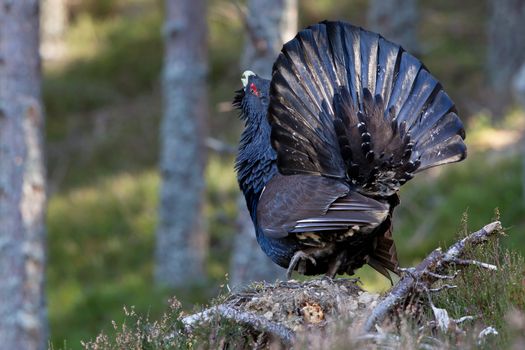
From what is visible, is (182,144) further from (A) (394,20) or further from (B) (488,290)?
(B) (488,290)

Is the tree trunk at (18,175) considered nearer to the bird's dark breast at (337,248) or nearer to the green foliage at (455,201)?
the bird's dark breast at (337,248)

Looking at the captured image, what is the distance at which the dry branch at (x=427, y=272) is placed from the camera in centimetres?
468

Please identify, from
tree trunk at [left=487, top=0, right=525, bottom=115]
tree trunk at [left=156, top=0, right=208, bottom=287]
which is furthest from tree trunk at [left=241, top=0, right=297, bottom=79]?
tree trunk at [left=487, top=0, right=525, bottom=115]

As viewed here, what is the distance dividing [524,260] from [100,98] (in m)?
16.4

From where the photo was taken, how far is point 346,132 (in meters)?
5.54

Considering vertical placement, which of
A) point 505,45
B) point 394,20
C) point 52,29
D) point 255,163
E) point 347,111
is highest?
point 52,29

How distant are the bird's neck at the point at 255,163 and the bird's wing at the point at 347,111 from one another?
43 centimetres

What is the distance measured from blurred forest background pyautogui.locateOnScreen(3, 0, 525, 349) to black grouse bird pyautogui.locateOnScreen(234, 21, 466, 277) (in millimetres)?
3217

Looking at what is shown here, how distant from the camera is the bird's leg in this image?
19.2ft

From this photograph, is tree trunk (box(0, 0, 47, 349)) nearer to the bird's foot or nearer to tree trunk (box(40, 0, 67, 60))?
the bird's foot

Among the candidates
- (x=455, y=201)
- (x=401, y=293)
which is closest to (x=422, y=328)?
(x=401, y=293)

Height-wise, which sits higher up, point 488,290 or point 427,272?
point 427,272

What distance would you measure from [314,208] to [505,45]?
12675mm

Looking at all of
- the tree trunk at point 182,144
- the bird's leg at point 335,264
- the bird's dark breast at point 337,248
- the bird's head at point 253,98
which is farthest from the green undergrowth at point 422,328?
the tree trunk at point 182,144
